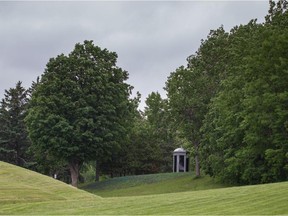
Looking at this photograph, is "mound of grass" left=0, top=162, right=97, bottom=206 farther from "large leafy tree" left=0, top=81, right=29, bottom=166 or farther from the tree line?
"large leafy tree" left=0, top=81, right=29, bottom=166

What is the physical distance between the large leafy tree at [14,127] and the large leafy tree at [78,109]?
7980 mm

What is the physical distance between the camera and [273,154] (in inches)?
1159

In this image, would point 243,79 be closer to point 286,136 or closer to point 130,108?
point 286,136

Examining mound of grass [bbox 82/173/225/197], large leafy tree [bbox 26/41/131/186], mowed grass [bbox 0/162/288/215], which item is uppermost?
large leafy tree [bbox 26/41/131/186]

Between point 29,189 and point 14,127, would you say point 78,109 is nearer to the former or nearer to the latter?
point 14,127

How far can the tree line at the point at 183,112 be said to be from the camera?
30297 millimetres

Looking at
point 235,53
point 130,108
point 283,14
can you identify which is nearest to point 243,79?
point 235,53

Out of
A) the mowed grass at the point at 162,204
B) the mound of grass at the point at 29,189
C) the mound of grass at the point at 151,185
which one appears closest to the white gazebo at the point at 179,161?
the mound of grass at the point at 151,185

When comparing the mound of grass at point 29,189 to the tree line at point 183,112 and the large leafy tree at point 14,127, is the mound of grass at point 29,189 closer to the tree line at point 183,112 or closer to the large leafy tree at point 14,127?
the tree line at point 183,112

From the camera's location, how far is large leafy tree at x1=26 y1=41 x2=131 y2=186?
151 ft

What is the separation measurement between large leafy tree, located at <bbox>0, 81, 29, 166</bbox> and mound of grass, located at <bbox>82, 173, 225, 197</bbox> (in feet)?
38.9

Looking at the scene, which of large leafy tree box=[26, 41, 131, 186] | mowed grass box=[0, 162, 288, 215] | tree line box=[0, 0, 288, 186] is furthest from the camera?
large leafy tree box=[26, 41, 131, 186]

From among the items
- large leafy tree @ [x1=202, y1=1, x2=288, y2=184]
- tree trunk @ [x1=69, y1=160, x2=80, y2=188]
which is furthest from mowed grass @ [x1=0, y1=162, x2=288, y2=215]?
tree trunk @ [x1=69, y1=160, x2=80, y2=188]

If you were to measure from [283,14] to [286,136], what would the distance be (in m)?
9.98
